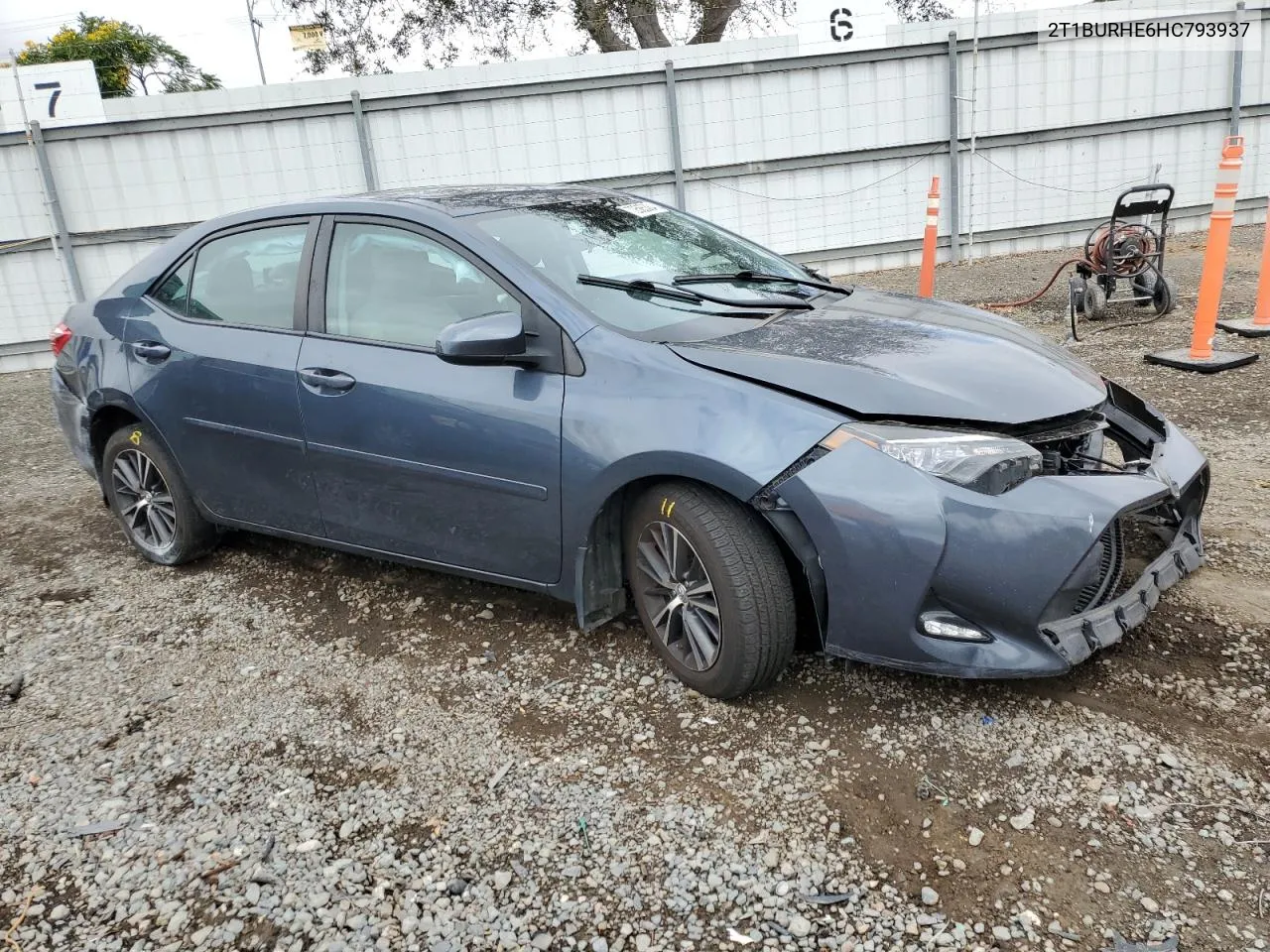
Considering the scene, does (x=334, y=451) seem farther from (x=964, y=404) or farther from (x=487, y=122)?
(x=487, y=122)

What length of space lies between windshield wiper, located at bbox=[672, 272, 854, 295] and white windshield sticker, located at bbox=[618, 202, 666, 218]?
1.68 ft

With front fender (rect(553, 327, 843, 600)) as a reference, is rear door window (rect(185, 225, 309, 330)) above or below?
above

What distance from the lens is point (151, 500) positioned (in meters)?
4.23

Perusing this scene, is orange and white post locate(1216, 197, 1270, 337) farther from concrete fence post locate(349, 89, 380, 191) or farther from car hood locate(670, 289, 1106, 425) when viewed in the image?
concrete fence post locate(349, 89, 380, 191)

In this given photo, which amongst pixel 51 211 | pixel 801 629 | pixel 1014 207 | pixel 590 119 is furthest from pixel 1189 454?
pixel 51 211

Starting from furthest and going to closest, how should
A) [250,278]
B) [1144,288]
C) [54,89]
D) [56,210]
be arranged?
[56,210], [54,89], [1144,288], [250,278]

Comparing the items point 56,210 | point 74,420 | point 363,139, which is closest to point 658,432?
point 74,420

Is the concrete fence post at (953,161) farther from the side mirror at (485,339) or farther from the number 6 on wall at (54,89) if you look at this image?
the side mirror at (485,339)

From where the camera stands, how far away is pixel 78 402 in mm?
4316

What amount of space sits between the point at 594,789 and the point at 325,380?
175cm

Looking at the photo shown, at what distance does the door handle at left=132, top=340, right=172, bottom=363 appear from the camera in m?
3.89

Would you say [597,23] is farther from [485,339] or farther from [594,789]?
[594,789]

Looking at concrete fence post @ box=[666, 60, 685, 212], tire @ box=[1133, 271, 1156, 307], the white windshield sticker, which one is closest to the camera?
the white windshield sticker

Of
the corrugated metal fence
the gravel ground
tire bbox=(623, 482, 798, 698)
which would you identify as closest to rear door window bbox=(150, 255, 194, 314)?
the gravel ground
